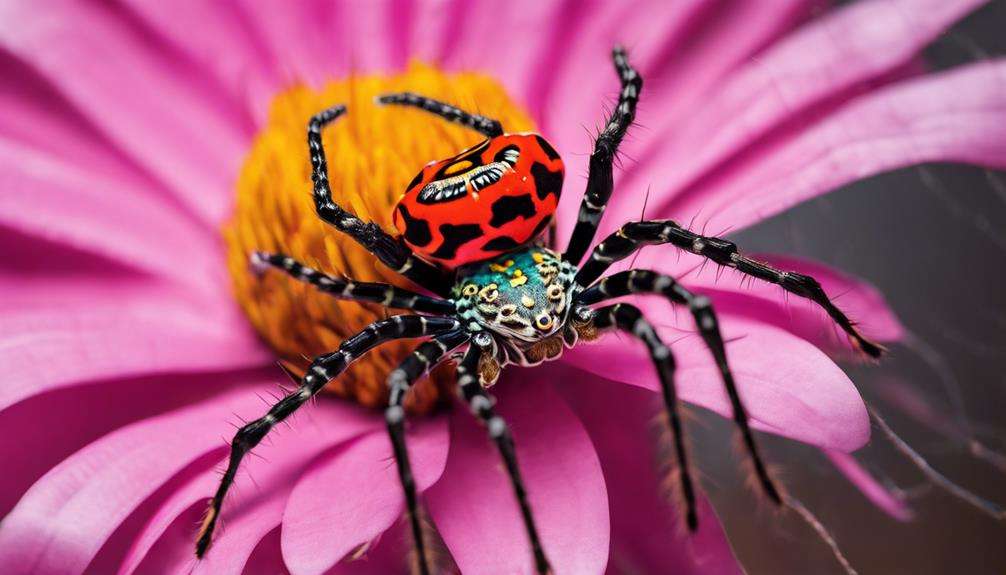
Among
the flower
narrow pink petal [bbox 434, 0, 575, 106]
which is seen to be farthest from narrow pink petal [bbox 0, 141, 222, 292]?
narrow pink petal [bbox 434, 0, 575, 106]

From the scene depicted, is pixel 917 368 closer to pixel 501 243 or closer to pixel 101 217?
pixel 501 243

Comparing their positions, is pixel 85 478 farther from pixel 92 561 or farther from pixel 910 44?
pixel 910 44

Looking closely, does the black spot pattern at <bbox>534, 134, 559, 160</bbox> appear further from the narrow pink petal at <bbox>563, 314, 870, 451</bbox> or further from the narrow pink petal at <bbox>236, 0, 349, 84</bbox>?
the narrow pink petal at <bbox>236, 0, 349, 84</bbox>

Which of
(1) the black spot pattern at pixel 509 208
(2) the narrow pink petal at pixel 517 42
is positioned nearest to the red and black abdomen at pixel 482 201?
(1) the black spot pattern at pixel 509 208

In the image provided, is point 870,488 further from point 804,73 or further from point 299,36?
point 299,36

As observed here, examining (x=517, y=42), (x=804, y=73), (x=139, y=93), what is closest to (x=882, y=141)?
(x=804, y=73)

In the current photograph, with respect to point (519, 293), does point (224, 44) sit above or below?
above

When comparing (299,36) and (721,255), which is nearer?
(721,255)
